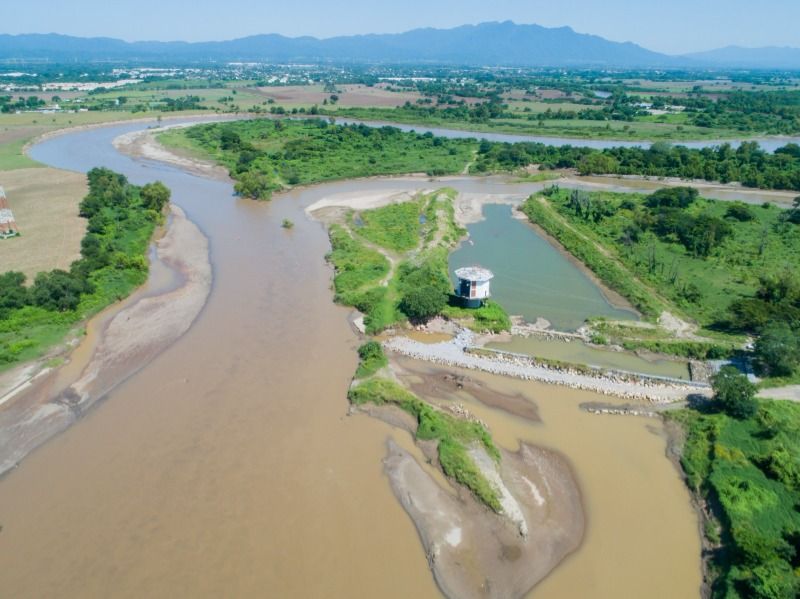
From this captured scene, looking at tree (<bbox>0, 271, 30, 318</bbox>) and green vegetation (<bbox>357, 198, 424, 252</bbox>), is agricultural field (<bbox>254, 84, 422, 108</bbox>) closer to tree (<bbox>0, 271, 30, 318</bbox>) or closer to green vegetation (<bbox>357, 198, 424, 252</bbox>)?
green vegetation (<bbox>357, 198, 424, 252</bbox>)

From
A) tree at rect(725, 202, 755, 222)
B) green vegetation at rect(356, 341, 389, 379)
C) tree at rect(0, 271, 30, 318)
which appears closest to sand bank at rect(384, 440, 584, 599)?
green vegetation at rect(356, 341, 389, 379)

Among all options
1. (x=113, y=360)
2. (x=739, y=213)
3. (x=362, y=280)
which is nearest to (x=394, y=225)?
(x=362, y=280)

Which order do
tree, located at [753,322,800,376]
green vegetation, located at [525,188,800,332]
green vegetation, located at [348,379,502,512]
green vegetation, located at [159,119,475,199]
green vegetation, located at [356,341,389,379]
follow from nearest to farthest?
green vegetation, located at [348,379,502,512], tree, located at [753,322,800,376], green vegetation, located at [356,341,389,379], green vegetation, located at [525,188,800,332], green vegetation, located at [159,119,475,199]

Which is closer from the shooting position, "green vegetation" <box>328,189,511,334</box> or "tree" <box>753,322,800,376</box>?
"tree" <box>753,322,800,376</box>

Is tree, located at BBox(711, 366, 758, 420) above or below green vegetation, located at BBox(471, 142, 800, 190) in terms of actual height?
above

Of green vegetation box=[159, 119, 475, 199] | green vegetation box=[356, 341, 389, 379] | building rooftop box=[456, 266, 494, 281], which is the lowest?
green vegetation box=[159, 119, 475, 199]

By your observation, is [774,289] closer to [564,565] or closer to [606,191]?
[564,565]

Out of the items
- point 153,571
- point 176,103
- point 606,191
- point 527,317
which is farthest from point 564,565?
point 176,103

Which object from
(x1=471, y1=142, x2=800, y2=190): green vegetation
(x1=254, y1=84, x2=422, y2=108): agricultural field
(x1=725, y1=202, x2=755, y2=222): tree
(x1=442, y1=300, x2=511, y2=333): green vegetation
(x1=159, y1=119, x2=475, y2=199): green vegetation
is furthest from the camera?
(x1=254, y1=84, x2=422, y2=108): agricultural field
